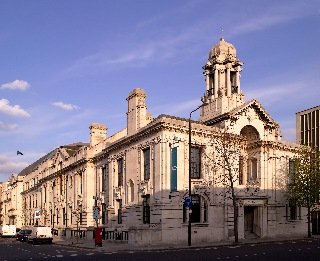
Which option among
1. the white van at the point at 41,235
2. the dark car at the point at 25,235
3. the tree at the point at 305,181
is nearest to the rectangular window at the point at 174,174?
the tree at the point at 305,181

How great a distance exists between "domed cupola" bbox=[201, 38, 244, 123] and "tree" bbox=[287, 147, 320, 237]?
928cm

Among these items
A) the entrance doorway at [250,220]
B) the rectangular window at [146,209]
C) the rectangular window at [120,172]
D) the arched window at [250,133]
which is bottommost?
the entrance doorway at [250,220]

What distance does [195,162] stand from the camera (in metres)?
45.5

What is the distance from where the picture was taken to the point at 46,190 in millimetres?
82875

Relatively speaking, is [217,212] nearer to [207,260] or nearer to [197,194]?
[197,194]

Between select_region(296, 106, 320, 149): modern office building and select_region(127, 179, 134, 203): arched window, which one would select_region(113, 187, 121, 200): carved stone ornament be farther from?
select_region(296, 106, 320, 149): modern office building

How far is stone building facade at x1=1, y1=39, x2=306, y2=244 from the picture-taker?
42.8 metres

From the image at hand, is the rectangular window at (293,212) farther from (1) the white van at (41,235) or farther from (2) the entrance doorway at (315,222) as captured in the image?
(1) the white van at (41,235)

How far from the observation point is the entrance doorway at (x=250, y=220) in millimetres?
49625

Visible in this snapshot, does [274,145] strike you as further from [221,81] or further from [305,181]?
[221,81]

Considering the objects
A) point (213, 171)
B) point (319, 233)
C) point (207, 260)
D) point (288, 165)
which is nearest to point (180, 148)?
point (213, 171)

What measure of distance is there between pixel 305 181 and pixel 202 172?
11817 millimetres

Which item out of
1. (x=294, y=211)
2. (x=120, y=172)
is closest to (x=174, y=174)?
(x=120, y=172)

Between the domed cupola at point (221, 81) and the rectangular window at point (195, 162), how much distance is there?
6291mm
